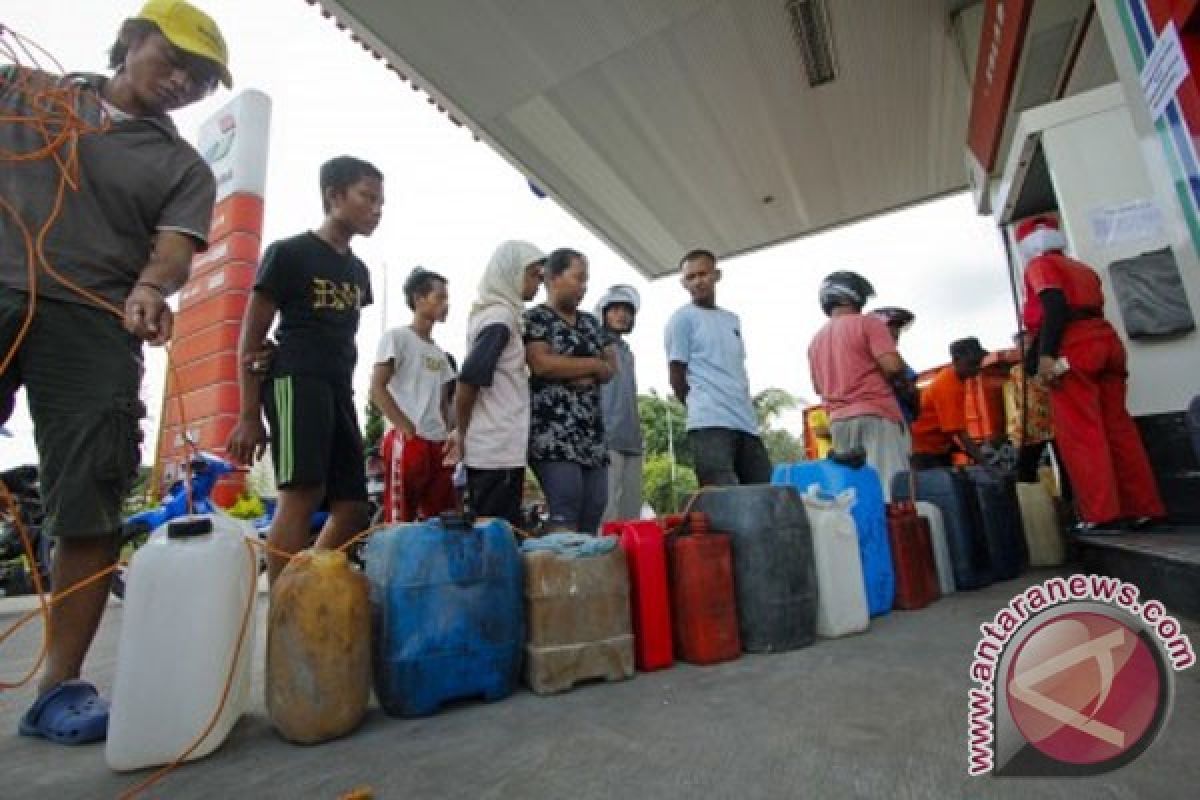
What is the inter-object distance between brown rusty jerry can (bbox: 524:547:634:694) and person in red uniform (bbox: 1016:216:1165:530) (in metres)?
2.37

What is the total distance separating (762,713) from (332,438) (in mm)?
1583

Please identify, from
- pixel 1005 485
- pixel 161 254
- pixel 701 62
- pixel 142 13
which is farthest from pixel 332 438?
pixel 701 62

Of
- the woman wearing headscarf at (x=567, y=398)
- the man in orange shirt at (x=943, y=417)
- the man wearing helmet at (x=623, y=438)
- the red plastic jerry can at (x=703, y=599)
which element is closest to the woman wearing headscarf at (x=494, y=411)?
the woman wearing headscarf at (x=567, y=398)

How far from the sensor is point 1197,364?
2.91 meters

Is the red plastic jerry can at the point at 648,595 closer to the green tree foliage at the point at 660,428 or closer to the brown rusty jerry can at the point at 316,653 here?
the brown rusty jerry can at the point at 316,653

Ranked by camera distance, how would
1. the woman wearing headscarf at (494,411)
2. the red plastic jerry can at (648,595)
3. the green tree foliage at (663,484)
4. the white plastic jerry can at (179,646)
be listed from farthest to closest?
1. the green tree foliage at (663,484)
2. the woman wearing headscarf at (494,411)
3. the red plastic jerry can at (648,595)
4. the white plastic jerry can at (179,646)

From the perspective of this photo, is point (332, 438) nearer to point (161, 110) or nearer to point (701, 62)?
point (161, 110)

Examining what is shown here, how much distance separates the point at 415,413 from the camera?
3.21 m

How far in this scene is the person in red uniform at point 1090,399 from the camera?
2.64 m

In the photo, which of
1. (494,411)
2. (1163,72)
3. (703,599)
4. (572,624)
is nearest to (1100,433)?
(1163,72)

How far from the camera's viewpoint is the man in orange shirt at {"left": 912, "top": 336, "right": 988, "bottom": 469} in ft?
13.3

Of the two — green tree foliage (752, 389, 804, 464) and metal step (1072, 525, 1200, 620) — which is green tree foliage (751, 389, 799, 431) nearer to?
green tree foliage (752, 389, 804, 464)

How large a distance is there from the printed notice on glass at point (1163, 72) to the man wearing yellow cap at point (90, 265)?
Result: 2.52m

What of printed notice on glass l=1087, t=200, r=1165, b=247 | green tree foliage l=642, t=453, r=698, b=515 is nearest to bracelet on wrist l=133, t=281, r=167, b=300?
printed notice on glass l=1087, t=200, r=1165, b=247
